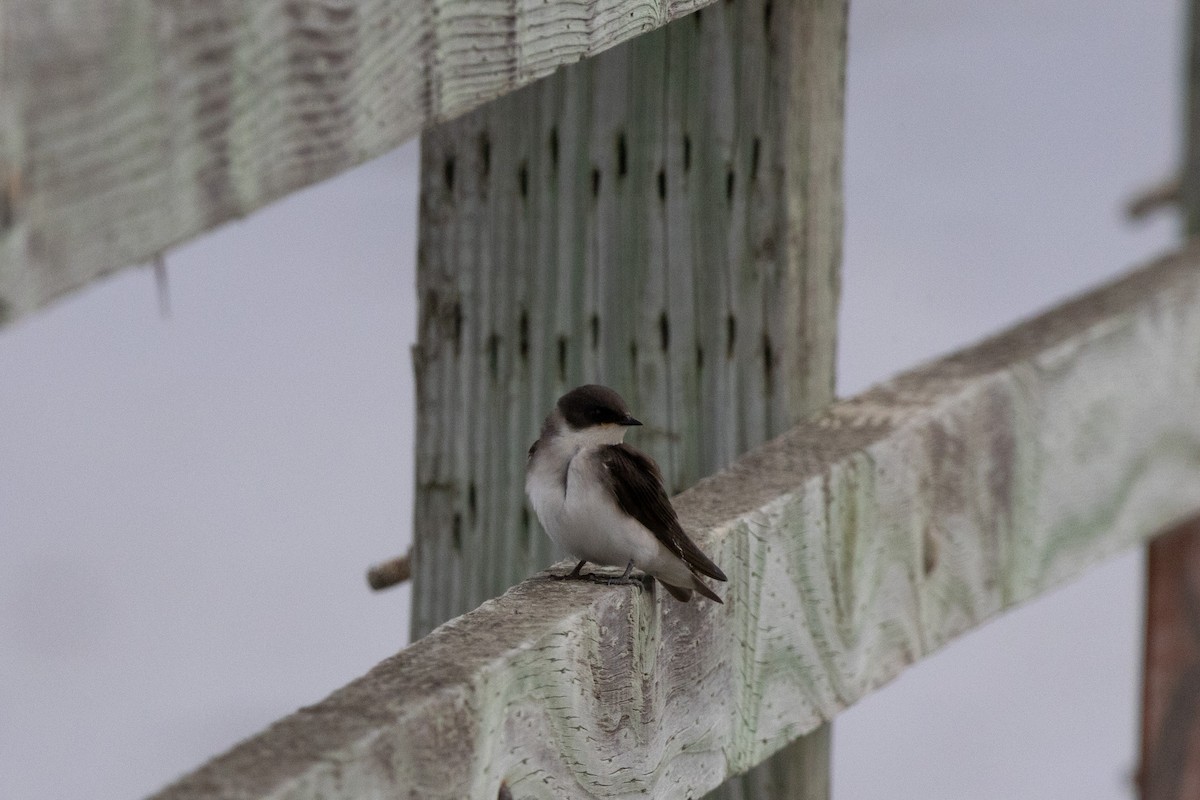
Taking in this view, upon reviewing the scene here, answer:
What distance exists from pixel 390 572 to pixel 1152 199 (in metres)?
2.44

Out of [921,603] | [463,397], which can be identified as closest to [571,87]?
[463,397]

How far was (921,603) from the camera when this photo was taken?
3.01 meters

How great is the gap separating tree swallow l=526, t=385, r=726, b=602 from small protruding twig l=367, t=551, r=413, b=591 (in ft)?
1.48

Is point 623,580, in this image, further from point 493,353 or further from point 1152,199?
point 1152,199

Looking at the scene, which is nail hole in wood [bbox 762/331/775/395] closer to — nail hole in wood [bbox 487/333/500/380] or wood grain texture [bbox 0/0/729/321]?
nail hole in wood [bbox 487/333/500/380]

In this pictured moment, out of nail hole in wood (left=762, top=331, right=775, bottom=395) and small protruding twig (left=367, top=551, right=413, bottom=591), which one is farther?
small protruding twig (left=367, top=551, right=413, bottom=591)

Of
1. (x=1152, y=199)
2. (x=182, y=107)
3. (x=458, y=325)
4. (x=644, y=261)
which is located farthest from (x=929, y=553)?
(x=1152, y=199)

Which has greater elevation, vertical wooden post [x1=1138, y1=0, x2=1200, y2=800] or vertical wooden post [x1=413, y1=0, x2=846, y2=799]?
vertical wooden post [x1=413, y1=0, x2=846, y2=799]

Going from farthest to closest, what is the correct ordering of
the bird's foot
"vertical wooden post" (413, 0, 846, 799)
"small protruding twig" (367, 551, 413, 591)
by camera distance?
"small protruding twig" (367, 551, 413, 591)
"vertical wooden post" (413, 0, 846, 799)
the bird's foot

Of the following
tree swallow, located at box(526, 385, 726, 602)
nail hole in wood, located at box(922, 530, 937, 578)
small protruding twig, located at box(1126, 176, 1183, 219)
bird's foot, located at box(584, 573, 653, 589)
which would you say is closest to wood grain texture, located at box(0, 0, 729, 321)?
bird's foot, located at box(584, 573, 653, 589)

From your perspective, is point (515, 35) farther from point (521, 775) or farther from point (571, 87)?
point (571, 87)

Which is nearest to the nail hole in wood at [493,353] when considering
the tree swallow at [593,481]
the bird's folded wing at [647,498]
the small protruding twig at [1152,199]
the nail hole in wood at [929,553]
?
the tree swallow at [593,481]

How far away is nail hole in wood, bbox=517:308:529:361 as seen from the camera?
325 centimetres

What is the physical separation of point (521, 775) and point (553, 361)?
1.26m
